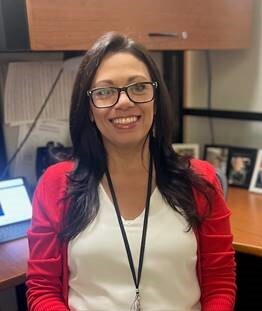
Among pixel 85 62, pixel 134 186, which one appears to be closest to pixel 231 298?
pixel 134 186

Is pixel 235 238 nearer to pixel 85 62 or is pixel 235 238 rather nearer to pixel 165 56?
pixel 85 62

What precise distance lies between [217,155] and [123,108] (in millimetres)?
992

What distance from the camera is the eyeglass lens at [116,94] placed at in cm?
99

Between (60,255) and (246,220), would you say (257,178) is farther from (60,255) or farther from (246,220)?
(60,255)

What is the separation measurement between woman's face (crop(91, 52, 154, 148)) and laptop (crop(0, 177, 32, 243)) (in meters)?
0.45

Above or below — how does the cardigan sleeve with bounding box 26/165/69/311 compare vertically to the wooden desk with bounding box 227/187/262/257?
above

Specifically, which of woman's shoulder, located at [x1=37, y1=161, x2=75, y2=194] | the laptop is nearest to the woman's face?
woman's shoulder, located at [x1=37, y1=161, x2=75, y2=194]

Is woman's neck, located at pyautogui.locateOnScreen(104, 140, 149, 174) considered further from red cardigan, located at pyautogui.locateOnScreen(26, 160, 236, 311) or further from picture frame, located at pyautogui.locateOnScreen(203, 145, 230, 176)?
picture frame, located at pyautogui.locateOnScreen(203, 145, 230, 176)

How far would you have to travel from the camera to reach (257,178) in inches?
68.7

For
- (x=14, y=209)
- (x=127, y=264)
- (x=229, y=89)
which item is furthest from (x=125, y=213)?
(x=229, y=89)

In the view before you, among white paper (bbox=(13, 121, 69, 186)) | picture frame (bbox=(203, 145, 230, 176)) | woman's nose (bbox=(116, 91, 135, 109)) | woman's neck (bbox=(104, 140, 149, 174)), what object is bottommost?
picture frame (bbox=(203, 145, 230, 176))

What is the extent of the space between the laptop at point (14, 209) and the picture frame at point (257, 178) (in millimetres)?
927

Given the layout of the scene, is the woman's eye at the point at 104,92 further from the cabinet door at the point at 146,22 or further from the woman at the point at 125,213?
the cabinet door at the point at 146,22

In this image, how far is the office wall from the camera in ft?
5.93
